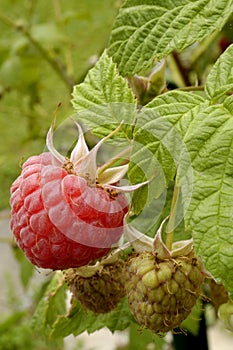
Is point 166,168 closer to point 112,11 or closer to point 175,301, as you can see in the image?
point 175,301

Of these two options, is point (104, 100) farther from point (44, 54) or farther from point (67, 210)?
point (44, 54)

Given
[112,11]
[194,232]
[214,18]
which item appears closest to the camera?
[194,232]

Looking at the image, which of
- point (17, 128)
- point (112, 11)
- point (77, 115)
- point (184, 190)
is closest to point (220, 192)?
point (184, 190)

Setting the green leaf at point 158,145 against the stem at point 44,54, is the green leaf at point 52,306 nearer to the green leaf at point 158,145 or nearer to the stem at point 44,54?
the green leaf at point 158,145

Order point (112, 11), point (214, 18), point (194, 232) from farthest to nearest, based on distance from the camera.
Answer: point (112, 11) < point (214, 18) < point (194, 232)

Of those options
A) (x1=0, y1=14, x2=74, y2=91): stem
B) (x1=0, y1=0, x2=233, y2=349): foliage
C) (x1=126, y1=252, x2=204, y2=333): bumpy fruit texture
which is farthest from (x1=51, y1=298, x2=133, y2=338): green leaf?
(x1=0, y1=14, x2=74, y2=91): stem

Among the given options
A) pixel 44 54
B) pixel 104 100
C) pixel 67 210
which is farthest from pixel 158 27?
pixel 44 54

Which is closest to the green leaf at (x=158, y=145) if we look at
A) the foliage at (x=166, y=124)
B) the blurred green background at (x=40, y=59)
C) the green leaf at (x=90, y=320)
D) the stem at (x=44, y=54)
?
the foliage at (x=166, y=124)

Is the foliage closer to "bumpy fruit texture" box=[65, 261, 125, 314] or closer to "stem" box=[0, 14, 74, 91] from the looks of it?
"bumpy fruit texture" box=[65, 261, 125, 314]
